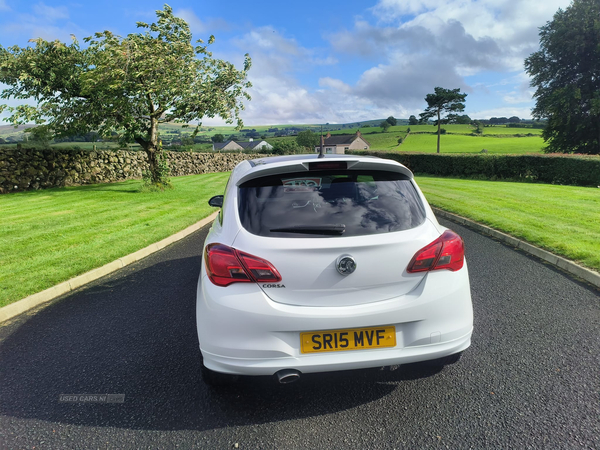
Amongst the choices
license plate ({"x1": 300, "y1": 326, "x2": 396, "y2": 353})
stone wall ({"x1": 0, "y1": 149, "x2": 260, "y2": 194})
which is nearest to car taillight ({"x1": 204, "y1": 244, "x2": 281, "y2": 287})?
license plate ({"x1": 300, "y1": 326, "x2": 396, "y2": 353})

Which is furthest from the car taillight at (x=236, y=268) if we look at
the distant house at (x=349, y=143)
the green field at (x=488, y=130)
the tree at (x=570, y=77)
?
the green field at (x=488, y=130)

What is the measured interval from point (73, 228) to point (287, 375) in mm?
8472

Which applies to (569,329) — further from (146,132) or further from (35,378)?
(146,132)

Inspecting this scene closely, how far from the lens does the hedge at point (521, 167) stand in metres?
20.0

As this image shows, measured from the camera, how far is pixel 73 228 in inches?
357

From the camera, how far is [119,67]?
1473 centimetres

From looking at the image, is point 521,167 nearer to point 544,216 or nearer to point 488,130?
point 544,216

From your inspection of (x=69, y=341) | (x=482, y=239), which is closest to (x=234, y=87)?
(x=482, y=239)

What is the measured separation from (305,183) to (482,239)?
642 centimetres

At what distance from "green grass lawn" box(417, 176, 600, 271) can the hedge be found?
7.10 meters

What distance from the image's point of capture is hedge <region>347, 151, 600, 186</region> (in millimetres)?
19984

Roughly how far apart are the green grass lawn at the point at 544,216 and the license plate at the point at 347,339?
461 cm

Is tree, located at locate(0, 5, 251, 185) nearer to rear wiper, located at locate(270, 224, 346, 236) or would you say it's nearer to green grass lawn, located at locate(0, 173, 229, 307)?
green grass lawn, located at locate(0, 173, 229, 307)

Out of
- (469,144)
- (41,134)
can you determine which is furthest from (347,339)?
(469,144)
